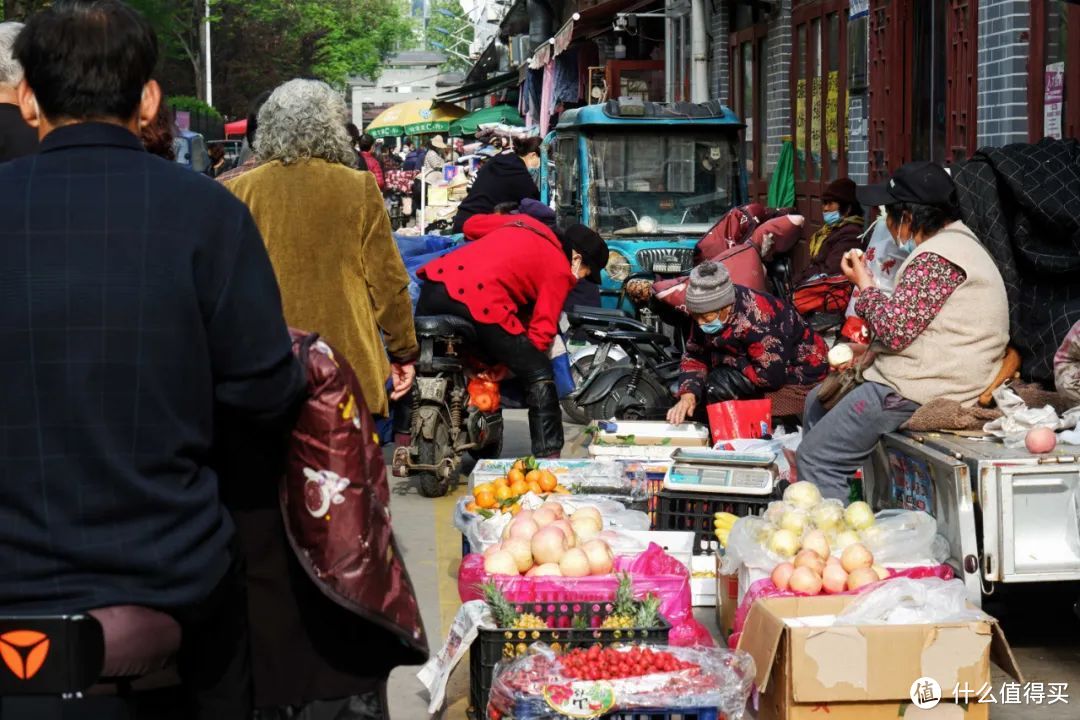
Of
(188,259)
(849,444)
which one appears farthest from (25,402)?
(849,444)

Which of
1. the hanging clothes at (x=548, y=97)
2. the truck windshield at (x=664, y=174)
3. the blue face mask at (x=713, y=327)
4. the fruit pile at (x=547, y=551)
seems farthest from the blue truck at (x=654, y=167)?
the hanging clothes at (x=548, y=97)

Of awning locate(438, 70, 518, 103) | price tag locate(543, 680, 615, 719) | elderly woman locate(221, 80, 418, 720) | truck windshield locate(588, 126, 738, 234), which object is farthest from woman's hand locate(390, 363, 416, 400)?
awning locate(438, 70, 518, 103)

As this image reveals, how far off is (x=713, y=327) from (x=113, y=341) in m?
5.81

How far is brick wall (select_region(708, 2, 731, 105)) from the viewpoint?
21.7 meters

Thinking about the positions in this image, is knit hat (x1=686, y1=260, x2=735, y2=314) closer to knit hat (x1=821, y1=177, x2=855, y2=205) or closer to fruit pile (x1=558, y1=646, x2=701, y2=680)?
fruit pile (x1=558, y1=646, x2=701, y2=680)

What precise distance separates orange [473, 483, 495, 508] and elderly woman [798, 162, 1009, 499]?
62.5 inches

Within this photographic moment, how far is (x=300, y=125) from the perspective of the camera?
19.9 feet

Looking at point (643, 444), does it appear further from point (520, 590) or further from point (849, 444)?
point (520, 590)

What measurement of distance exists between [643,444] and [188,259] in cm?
543

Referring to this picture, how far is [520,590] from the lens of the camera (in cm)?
520

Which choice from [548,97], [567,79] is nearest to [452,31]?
[548,97]

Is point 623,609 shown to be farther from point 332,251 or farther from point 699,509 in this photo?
point 332,251

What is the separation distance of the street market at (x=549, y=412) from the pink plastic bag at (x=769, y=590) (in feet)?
0.10

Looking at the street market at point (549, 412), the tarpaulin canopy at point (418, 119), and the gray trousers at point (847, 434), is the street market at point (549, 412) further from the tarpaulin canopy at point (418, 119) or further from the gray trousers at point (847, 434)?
the tarpaulin canopy at point (418, 119)
